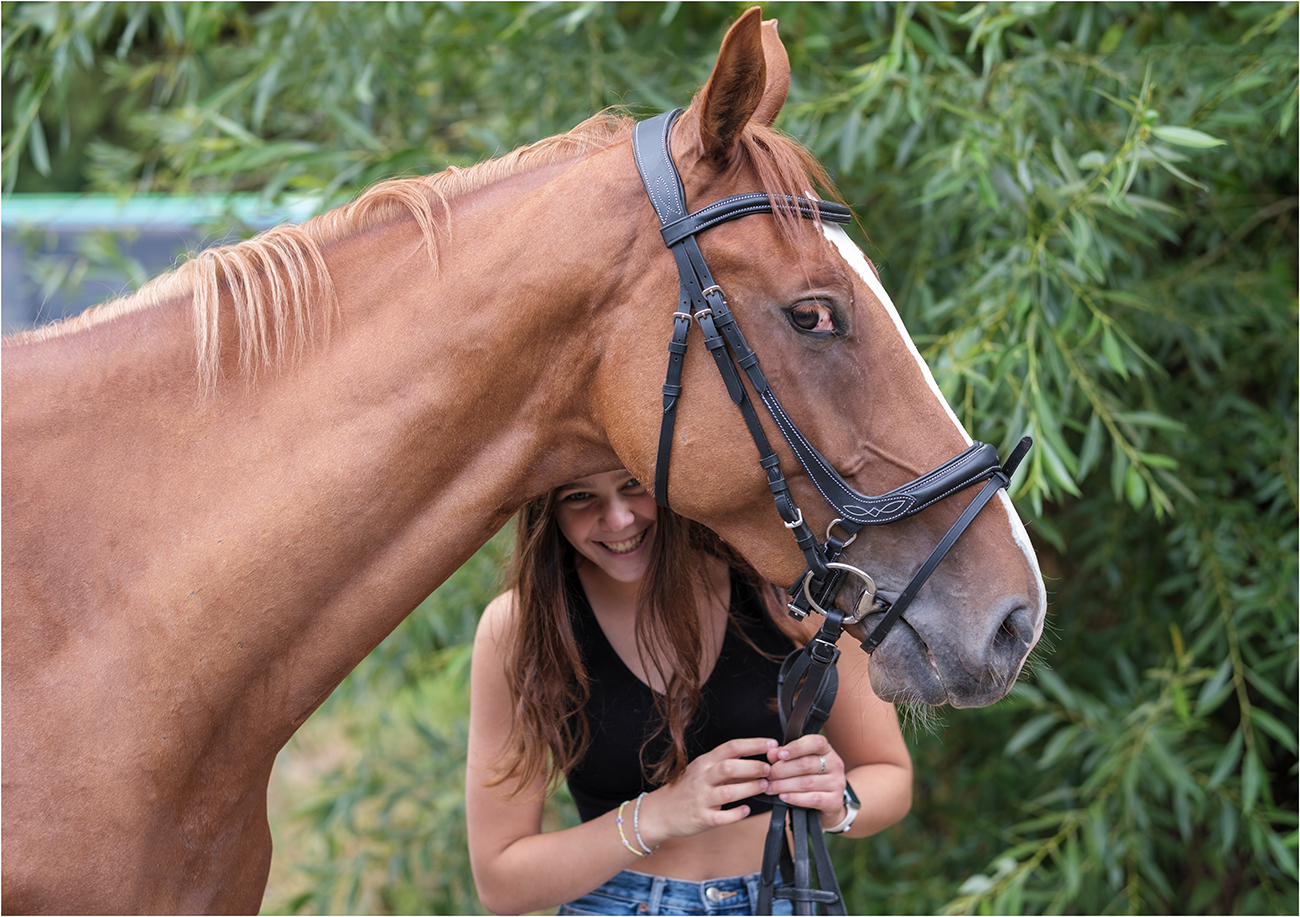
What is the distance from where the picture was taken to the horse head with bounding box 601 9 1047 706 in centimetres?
150

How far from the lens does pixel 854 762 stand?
204 centimetres

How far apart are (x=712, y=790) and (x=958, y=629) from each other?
1.67 ft

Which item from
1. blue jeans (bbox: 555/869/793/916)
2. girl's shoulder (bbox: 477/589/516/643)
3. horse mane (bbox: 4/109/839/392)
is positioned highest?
horse mane (bbox: 4/109/839/392)

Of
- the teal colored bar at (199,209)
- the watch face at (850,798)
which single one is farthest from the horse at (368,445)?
the teal colored bar at (199,209)

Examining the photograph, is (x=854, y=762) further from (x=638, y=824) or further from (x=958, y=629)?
(x=958, y=629)

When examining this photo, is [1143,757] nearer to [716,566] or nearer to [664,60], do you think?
[716,566]

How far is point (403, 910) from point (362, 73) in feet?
10.9

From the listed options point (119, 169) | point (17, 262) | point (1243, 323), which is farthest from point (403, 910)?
point (17, 262)

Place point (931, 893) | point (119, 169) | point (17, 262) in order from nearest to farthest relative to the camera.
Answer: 1. point (931, 893)
2. point (119, 169)
3. point (17, 262)

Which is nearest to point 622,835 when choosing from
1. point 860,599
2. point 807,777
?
point 807,777

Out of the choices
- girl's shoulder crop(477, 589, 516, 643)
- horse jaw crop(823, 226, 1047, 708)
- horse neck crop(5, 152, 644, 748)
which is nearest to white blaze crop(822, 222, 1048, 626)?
horse jaw crop(823, 226, 1047, 708)

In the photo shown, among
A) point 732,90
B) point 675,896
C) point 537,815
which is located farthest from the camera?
point 537,815

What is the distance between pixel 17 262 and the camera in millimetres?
6879

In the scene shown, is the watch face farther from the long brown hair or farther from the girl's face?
the girl's face
